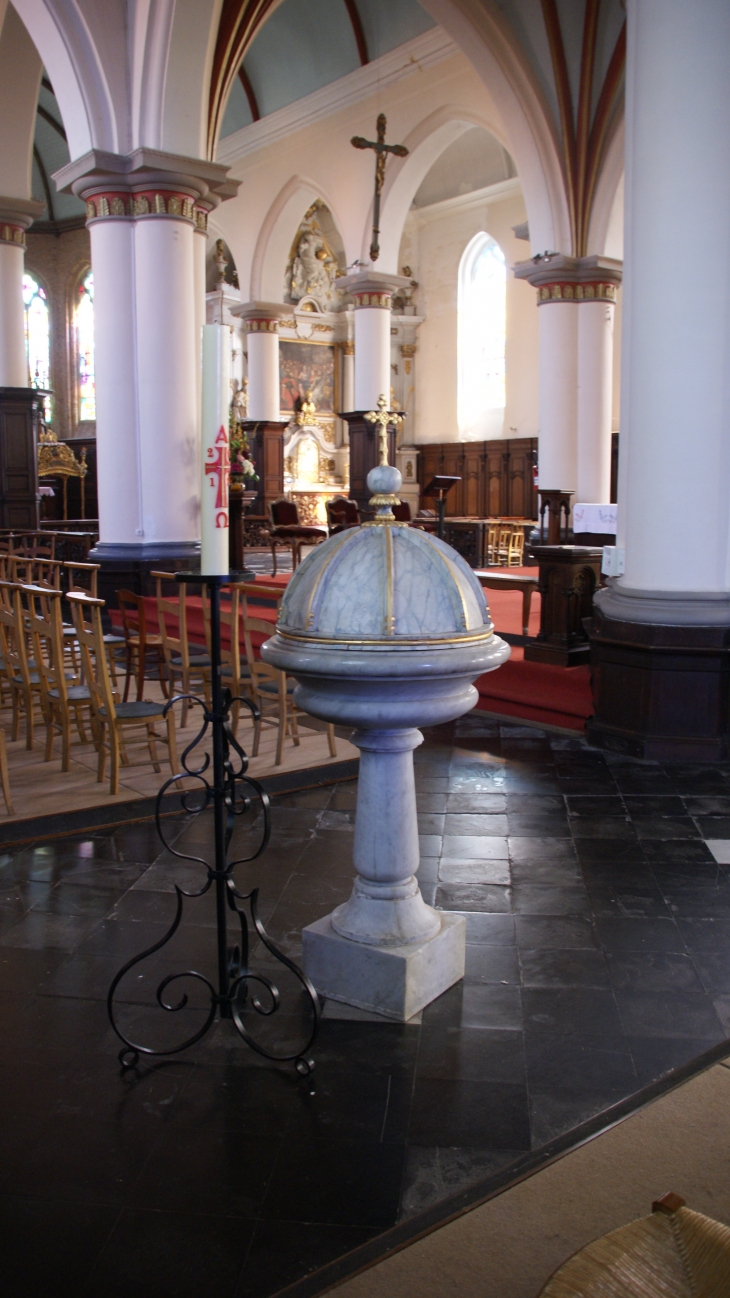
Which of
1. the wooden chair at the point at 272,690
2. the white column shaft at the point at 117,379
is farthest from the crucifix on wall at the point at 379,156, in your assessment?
the wooden chair at the point at 272,690

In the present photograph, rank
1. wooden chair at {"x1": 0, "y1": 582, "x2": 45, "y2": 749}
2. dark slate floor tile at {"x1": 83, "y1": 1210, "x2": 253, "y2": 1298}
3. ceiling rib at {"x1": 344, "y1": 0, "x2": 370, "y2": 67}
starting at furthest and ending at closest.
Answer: ceiling rib at {"x1": 344, "y1": 0, "x2": 370, "y2": 67} < wooden chair at {"x1": 0, "y1": 582, "x2": 45, "y2": 749} < dark slate floor tile at {"x1": 83, "y1": 1210, "x2": 253, "y2": 1298}

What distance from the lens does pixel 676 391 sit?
512cm

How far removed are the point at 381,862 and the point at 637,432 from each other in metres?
3.32

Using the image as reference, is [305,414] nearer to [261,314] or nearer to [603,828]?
[261,314]

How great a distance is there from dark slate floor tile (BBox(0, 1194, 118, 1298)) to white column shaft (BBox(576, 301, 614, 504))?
11.1 metres

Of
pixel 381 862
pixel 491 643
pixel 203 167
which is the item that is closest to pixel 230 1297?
pixel 381 862

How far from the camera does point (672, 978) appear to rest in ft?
9.53

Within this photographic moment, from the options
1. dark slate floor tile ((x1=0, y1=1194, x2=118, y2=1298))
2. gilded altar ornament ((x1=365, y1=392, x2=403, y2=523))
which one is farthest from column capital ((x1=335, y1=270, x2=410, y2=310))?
dark slate floor tile ((x1=0, y1=1194, x2=118, y2=1298))

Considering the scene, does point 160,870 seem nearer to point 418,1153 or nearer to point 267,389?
point 418,1153

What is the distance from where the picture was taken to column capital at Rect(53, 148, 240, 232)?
358 inches

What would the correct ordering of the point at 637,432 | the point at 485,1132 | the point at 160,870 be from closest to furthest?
the point at 485,1132
the point at 160,870
the point at 637,432

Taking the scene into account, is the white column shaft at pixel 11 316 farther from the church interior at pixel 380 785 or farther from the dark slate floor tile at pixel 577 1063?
the dark slate floor tile at pixel 577 1063

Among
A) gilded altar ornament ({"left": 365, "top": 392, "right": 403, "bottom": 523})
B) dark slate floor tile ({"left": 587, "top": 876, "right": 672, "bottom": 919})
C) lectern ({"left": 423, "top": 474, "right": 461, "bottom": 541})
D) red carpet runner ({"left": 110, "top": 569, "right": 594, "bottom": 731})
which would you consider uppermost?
lectern ({"left": 423, "top": 474, "right": 461, "bottom": 541})

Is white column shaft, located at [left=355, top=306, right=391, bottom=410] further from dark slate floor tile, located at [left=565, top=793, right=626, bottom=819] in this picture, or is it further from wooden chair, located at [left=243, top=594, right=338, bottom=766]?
dark slate floor tile, located at [left=565, top=793, right=626, bottom=819]
